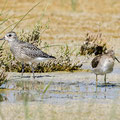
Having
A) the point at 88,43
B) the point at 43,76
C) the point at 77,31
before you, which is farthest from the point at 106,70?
the point at 77,31

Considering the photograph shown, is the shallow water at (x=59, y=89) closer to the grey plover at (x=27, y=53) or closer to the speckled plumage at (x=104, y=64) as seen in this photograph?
the speckled plumage at (x=104, y=64)

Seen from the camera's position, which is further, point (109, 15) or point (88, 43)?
point (109, 15)

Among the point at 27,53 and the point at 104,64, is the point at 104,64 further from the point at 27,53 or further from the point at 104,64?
the point at 27,53

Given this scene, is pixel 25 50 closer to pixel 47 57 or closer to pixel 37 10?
pixel 47 57

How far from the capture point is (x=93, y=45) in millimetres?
13789

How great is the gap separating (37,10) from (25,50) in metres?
10.2

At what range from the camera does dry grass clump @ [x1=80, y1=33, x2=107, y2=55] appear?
44.9 feet

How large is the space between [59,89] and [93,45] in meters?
5.32

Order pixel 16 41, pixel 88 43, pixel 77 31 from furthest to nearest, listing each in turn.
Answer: pixel 77 31, pixel 88 43, pixel 16 41

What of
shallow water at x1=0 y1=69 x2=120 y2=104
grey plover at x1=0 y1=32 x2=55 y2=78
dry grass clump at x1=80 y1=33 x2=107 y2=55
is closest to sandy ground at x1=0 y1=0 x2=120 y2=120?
shallow water at x1=0 y1=69 x2=120 y2=104

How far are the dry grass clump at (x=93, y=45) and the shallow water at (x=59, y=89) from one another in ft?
10.5

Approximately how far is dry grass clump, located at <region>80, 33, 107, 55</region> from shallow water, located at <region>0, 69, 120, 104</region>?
126 inches

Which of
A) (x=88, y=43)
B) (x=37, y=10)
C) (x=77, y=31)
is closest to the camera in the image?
(x=88, y=43)

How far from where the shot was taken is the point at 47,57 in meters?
10.6
